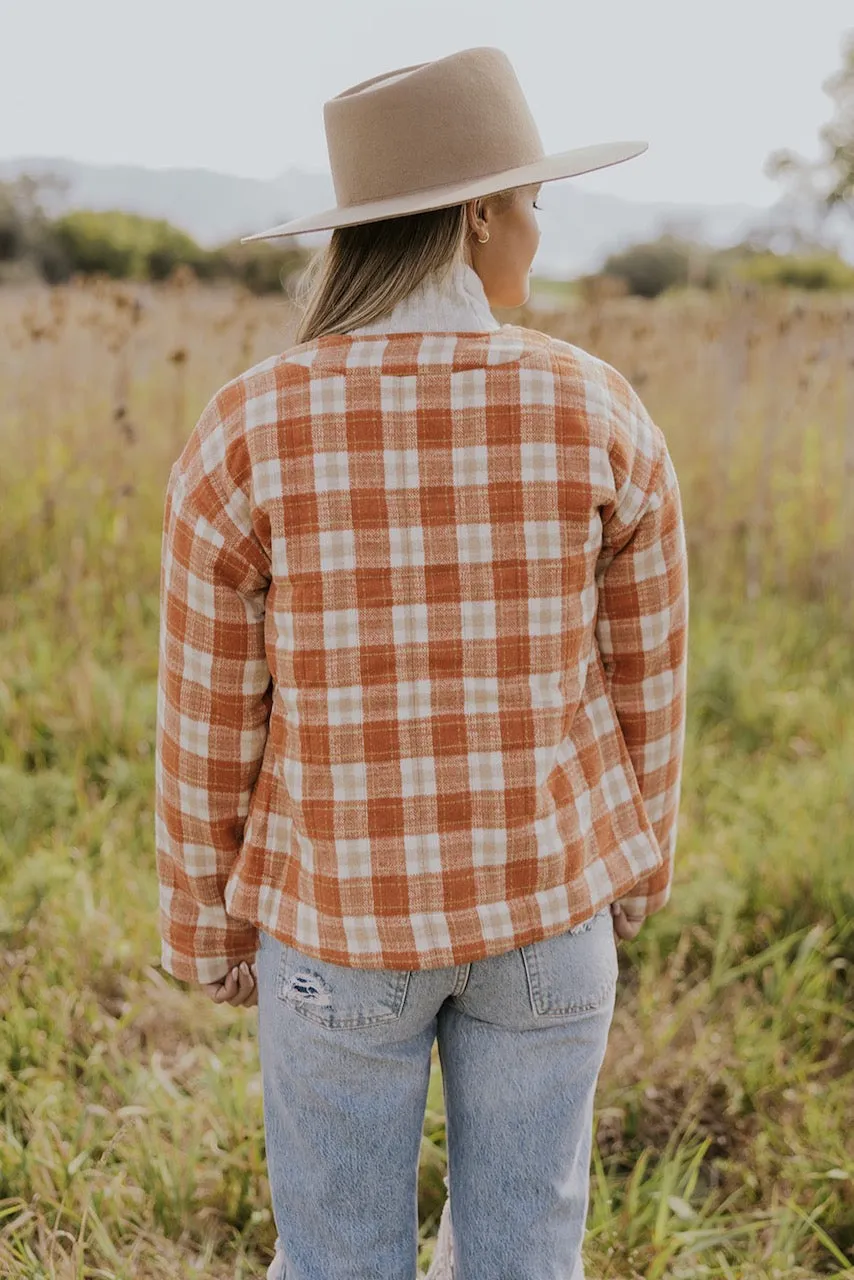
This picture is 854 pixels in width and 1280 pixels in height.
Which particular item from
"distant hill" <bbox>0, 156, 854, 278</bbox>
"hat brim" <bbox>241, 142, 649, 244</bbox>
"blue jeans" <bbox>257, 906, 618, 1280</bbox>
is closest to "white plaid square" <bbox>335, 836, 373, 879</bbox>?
"blue jeans" <bbox>257, 906, 618, 1280</bbox>

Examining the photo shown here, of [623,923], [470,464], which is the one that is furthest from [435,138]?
[623,923]

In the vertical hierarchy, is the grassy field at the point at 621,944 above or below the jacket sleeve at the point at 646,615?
below

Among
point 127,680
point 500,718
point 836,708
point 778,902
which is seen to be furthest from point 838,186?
point 500,718

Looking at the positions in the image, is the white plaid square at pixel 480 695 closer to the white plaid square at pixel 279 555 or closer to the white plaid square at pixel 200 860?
the white plaid square at pixel 279 555

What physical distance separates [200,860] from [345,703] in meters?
0.31

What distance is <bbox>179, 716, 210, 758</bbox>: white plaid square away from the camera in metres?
1.27

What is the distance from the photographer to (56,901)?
2482 millimetres

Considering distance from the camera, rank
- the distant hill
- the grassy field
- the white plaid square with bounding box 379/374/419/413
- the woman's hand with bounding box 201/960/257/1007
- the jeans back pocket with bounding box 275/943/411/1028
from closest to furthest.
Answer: the white plaid square with bounding box 379/374/419/413 < the jeans back pocket with bounding box 275/943/411/1028 < the woman's hand with bounding box 201/960/257/1007 < the grassy field < the distant hill

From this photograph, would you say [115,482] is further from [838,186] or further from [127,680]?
[838,186]

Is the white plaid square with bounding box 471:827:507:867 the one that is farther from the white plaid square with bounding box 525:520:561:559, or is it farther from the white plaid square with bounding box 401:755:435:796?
the white plaid square with bounding box 525:520:561:559

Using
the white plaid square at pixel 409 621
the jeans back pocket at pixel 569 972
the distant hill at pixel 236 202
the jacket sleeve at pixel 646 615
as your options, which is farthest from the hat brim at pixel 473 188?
the distant hill at pixel 236 202

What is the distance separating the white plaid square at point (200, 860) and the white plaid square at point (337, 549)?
0.39 m

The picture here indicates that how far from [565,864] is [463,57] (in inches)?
32.9

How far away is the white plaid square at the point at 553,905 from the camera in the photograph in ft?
3.92
